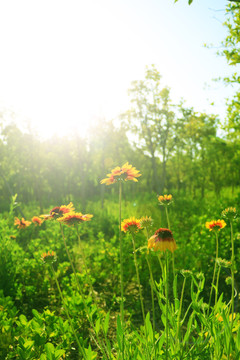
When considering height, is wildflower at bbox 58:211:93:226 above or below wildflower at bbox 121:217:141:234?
above

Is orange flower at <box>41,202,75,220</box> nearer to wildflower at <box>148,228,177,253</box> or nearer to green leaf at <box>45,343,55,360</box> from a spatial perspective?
wildflower at <box>148,228,177,253</box>

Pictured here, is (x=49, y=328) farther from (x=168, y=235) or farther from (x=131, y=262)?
(x=131, y=262)

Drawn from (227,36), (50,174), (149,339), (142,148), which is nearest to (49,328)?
(149,339)

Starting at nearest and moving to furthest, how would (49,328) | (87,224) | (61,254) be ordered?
1. (49,328)
2. (61,254)
3. (87,224)

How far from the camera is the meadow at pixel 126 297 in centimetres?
155

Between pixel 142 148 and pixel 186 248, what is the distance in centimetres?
962

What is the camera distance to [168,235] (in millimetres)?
1403

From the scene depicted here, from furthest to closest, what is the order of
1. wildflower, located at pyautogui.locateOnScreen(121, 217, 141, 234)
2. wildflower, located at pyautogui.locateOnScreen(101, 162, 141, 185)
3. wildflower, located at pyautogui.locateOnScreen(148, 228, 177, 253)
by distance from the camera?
wildflower, located at pyautogui.locateOnScreen(121, 217, 141, 234), wildflower, located at pyautogui.locateOnScreen(101, 162, 141, 185), wildflower, located at pyautogui.locateOnScreen(148, 228, 177, 253)

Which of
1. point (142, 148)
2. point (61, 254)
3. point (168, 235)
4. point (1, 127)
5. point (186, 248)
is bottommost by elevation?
point (61, 254)

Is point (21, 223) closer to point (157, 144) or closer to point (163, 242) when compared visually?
point (163, 242)

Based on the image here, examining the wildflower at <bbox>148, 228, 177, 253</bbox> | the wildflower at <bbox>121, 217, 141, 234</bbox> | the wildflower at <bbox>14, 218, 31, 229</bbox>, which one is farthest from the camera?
the wildflower at <bbox>14, 218, 31, 229</bbox>

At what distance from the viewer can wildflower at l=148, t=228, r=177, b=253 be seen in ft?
4.44

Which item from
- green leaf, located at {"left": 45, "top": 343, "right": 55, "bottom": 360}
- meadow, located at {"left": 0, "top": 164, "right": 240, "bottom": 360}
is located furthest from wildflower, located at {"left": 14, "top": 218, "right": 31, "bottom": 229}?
green leaf, located at {"left": 45, "top": 343, "right": 55, "bottom": 360}

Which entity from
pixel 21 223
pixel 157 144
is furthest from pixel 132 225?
pixel 157 144
